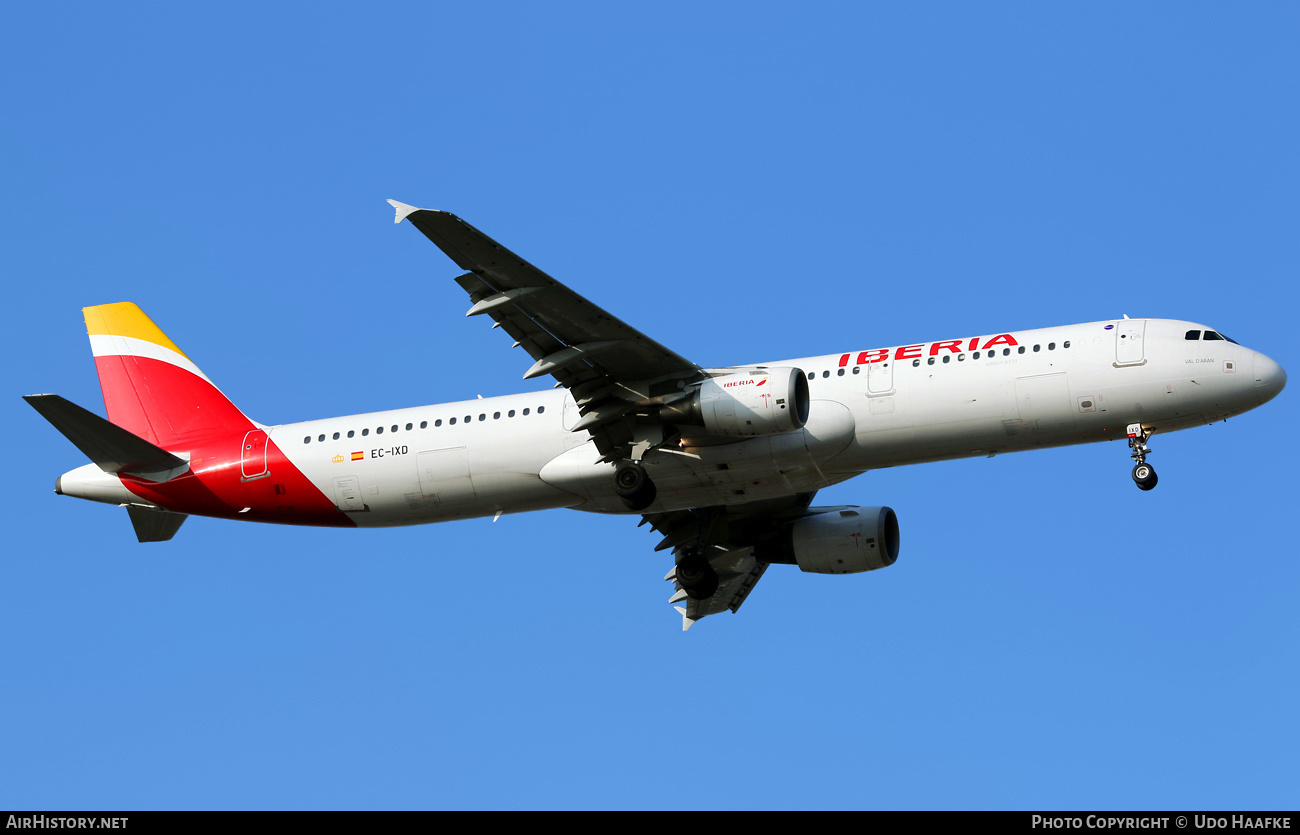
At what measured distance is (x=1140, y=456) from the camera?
33250mm

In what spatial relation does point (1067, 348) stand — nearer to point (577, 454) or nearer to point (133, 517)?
point (577, 454)

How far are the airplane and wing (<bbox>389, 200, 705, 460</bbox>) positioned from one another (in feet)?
0.15

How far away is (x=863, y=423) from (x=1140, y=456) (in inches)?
252

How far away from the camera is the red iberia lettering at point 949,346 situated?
34.1 meters

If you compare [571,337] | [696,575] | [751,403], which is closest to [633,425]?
[571,337]

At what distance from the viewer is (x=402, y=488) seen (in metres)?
36.6

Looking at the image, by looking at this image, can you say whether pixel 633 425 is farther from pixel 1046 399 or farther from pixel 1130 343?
pixel 1130 343

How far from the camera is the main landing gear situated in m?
33.1

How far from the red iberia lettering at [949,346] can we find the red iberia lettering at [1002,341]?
0.63 meters

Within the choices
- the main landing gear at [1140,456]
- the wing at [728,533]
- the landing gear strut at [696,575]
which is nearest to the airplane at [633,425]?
the main landing gear at [1140,456]
